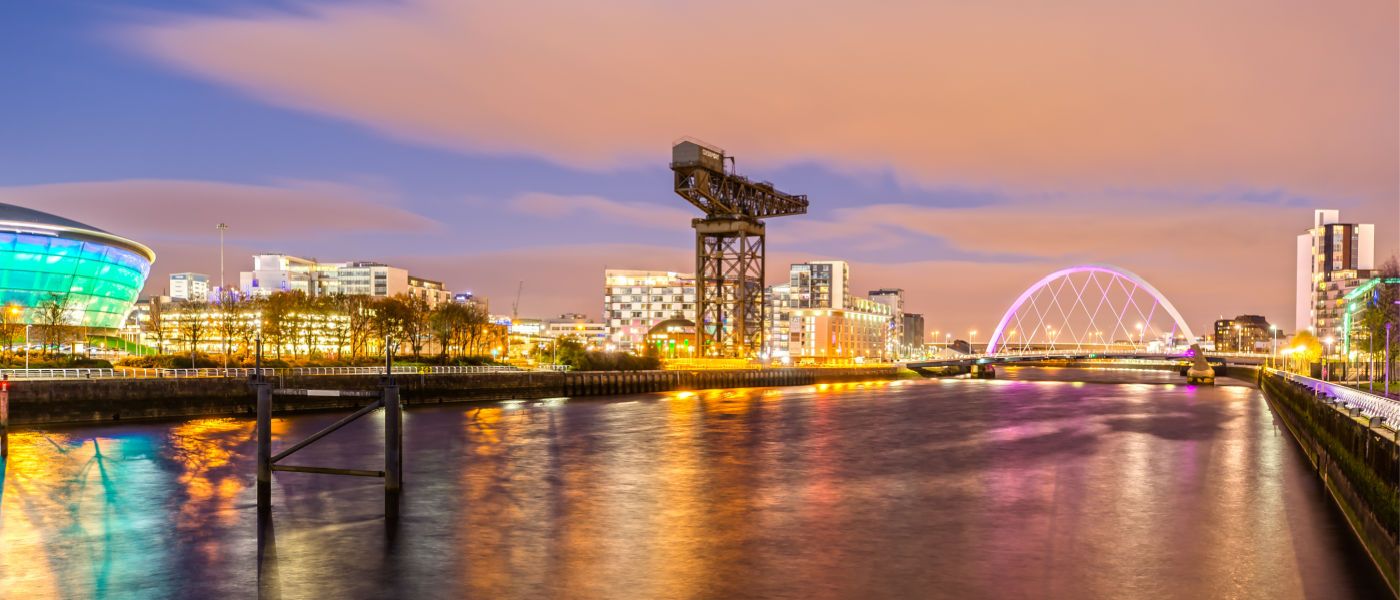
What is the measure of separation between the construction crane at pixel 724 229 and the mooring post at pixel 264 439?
6668cm

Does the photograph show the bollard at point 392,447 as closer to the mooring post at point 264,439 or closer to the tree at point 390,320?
Result: the mooring post at point 264,439

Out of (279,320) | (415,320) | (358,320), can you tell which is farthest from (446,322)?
(279,320)

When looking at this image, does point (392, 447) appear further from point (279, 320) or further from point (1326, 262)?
point (1326, 262)

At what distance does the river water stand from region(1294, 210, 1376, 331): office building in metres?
162

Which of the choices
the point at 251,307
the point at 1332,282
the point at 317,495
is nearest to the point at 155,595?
the point at 317,495

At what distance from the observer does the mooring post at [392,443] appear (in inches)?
651

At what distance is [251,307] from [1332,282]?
17529cm

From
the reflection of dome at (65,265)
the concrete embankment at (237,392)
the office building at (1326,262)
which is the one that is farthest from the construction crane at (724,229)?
the office building at (1326,262)

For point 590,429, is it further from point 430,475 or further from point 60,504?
point 60,504

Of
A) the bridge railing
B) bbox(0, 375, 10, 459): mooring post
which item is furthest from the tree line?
bbox(0, 375, 10, 459): mooring post

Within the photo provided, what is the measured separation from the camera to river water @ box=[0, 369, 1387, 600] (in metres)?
14.7

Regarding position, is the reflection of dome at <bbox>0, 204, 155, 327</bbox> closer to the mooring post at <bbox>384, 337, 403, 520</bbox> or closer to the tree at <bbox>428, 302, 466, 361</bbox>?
the tree at <bbox>428, 302, 466, 361</bbox>

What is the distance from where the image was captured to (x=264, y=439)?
58.6ft

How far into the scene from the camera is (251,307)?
93812 mm
